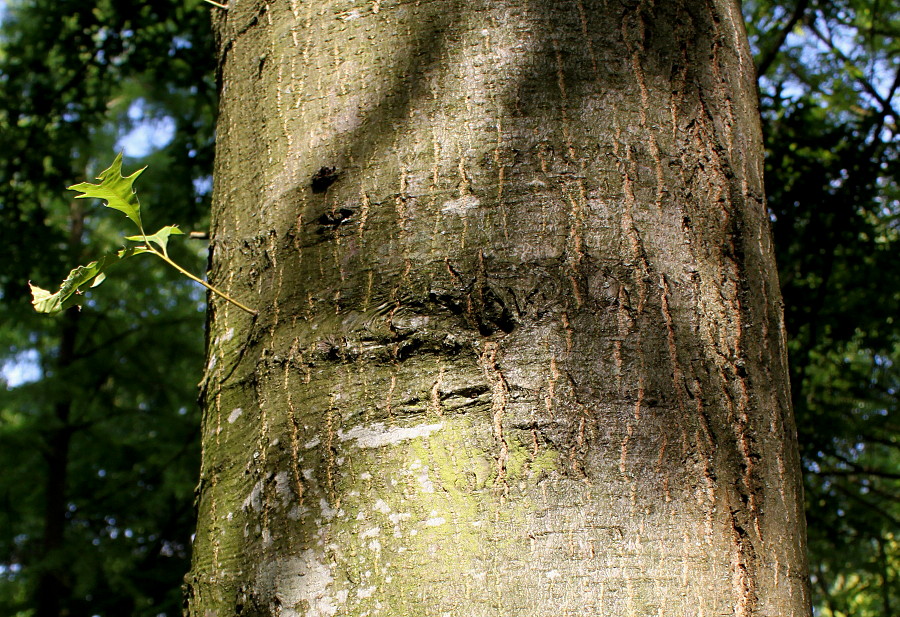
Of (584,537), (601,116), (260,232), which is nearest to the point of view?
(584,537)

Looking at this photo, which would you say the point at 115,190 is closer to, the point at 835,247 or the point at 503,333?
the point at 503,333

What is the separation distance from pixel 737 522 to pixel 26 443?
8.58 m

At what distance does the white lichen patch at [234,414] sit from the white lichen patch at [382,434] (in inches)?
8.0

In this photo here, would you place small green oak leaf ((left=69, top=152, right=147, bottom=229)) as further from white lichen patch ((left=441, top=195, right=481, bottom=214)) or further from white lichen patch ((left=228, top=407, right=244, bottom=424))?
white lichen patch ((left=441, top=195, right=481, bottom=214))

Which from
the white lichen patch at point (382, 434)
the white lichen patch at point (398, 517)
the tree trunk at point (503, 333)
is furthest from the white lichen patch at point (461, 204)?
the white lichen patch at point (398, 517)

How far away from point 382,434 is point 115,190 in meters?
0.50

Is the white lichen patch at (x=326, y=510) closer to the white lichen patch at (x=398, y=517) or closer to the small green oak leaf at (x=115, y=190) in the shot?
the white lichen patch at (x=398, y=517)

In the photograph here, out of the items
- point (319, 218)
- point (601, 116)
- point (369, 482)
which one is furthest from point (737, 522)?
point (319, 218)

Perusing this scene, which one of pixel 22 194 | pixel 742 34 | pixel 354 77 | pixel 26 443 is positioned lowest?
pixel 354 77

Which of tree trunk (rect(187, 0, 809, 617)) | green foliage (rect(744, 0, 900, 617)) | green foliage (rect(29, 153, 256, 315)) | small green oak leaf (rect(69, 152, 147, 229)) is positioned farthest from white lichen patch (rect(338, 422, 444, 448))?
green foliage (rect(744, 0, 900, 617))

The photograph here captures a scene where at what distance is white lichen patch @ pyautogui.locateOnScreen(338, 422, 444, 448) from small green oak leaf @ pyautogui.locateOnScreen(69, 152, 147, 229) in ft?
Answer: 1.27

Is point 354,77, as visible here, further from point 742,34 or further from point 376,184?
point 742,34

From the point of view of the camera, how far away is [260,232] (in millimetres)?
1003

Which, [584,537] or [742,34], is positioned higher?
[742,34]
